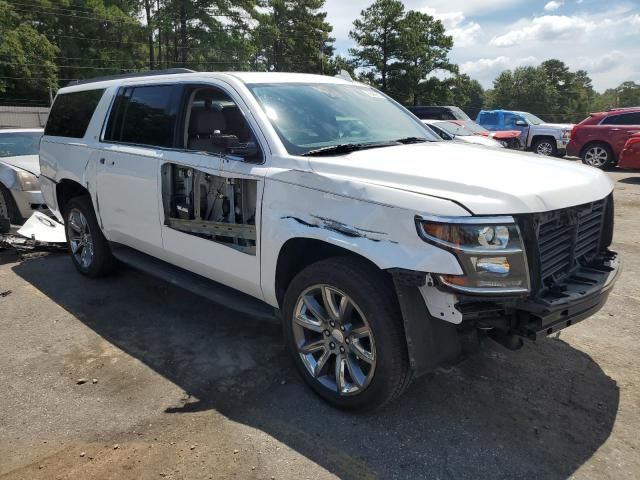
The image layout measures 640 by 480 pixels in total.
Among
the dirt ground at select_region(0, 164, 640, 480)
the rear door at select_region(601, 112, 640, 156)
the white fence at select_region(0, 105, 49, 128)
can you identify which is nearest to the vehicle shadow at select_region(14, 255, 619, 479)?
the dirt ground at select_region(0, 164, 640, 480)

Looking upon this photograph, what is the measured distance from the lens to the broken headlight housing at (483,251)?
8.32 feet

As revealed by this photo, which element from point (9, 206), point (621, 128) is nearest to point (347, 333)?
point (9, 206)

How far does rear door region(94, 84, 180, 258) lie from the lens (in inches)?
168

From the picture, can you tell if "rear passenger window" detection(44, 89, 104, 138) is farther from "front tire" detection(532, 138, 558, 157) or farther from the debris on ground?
"front tire" detection(532, 138, 558, 157)

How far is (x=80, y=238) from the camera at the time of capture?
566 centimetres

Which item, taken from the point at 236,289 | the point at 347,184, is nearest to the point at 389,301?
the point at 347,184

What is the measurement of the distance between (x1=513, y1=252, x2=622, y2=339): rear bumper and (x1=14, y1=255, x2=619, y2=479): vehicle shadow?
2.13 feet

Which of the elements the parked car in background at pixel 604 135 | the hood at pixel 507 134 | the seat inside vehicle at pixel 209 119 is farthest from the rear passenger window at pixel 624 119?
the seat inside vehicle at pixel 209 119

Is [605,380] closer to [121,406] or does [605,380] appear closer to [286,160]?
[286,160]

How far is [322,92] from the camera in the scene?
4086 mm

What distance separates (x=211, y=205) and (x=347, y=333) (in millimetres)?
1446

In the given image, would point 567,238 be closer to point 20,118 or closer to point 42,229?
point 42,229

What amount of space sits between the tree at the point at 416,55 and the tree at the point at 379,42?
56 centimetres

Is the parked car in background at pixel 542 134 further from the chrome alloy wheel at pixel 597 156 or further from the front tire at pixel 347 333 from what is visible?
the front tire at pixel 347 333
